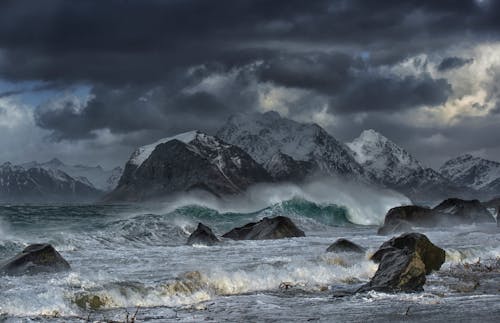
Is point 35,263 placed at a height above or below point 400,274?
below

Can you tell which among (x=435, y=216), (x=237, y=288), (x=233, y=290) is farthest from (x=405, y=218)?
(x=233, y=290)

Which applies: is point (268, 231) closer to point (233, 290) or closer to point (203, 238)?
point (203, 238)

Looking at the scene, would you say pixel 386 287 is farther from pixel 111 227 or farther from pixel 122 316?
pixel 111 227

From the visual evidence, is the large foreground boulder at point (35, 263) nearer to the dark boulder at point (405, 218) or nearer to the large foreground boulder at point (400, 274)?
the large foreground boulder at point (400, 274)

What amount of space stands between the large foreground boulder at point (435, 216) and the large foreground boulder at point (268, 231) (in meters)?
8.16

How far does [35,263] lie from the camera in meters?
20.8

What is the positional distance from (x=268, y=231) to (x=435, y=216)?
19315 millimetres

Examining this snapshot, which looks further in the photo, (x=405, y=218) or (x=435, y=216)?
(x=435, y=216)

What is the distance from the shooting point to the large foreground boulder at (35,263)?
20281 millimetres

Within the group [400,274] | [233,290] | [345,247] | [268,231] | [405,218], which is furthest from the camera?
[405,218]

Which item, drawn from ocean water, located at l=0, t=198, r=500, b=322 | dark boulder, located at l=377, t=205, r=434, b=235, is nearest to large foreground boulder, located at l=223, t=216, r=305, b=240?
ocean water, located at l=0, t=198, r=500, b=322

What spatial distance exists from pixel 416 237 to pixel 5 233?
29438mm

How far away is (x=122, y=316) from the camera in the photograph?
14.3 metres

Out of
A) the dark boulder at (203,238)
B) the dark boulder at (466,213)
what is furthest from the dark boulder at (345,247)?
the dark boulder at (466,213)
